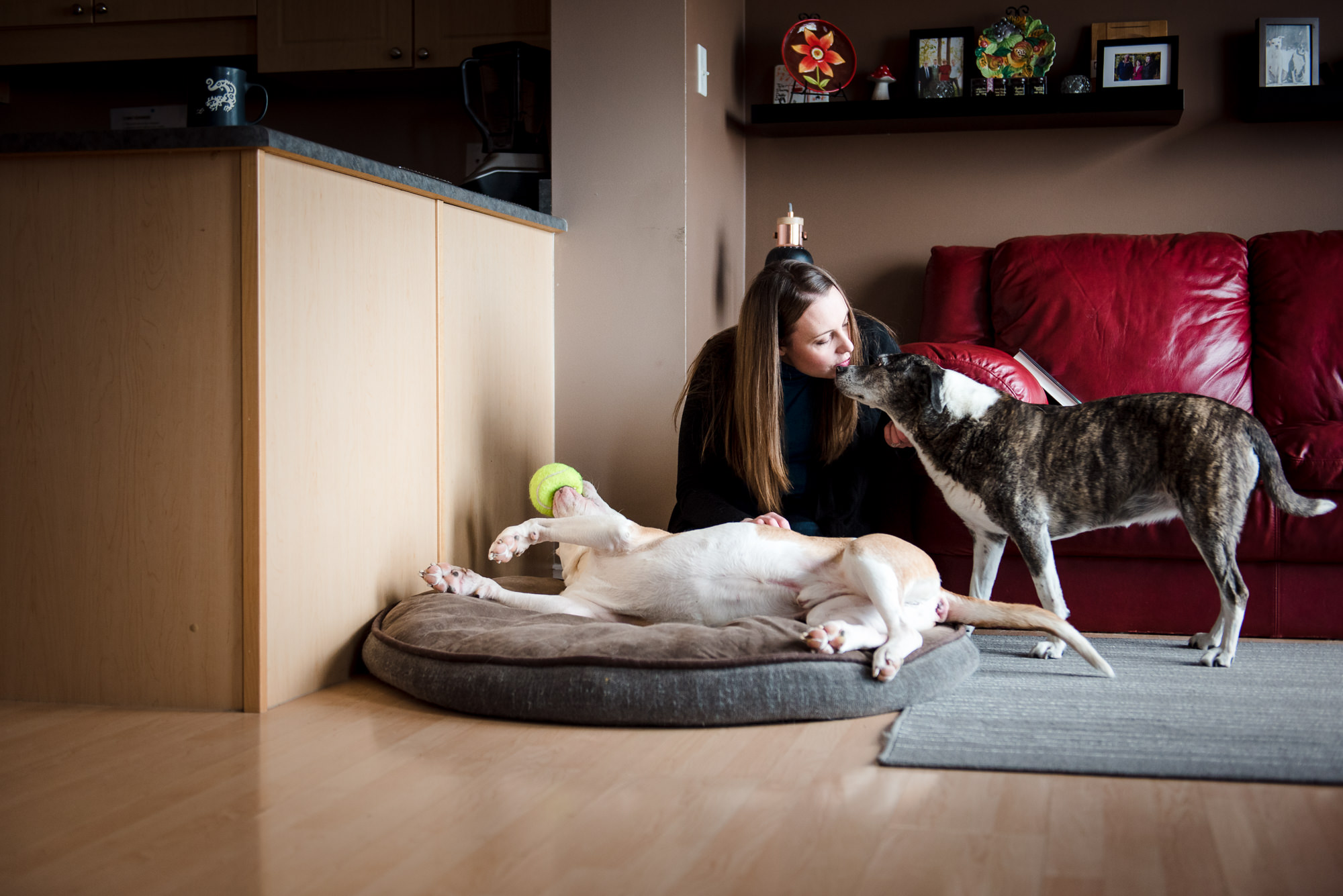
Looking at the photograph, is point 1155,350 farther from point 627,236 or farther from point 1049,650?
point 627,236

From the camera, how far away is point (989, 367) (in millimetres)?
2791

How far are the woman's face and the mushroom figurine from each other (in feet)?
4.31

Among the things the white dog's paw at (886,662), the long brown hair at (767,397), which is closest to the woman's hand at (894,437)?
the long brown hair at (767,397)

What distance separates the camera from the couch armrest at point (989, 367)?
2.74 meters

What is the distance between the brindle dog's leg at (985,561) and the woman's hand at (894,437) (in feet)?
0.93

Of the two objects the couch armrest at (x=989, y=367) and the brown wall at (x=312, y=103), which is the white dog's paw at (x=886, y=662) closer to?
the couch armrest at (x=989, y=367)

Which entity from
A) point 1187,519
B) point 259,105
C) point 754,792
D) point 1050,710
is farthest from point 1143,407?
point 259,105

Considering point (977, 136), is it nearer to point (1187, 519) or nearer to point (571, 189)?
point (571, 189)

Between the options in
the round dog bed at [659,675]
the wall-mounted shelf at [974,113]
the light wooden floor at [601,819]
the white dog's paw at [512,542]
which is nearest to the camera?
the light wooden floor at [601,819]

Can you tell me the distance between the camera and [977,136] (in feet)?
12.9

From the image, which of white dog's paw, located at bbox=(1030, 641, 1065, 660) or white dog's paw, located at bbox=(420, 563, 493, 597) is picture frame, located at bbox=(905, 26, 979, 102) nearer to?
white dog's paw, located at bbox=(1030, 641, 1065, 660)

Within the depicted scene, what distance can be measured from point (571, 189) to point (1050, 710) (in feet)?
7.25

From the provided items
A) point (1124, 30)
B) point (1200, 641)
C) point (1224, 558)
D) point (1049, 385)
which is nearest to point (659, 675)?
point (1224, 558)

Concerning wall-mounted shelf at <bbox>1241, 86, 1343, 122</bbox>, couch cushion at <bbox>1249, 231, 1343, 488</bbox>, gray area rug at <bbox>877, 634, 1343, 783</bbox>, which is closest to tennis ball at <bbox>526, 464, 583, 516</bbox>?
gray area rug at <bbox>877, 634, 1343, 783</bbox>
